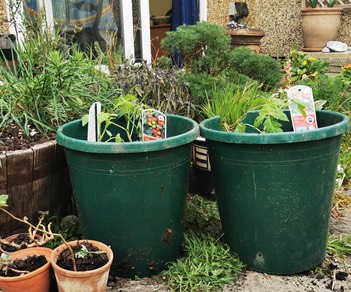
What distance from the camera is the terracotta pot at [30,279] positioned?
1.63 metres

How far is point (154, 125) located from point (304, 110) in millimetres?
764

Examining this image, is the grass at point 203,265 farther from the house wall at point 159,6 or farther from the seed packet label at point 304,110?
the house wall at point 159,6

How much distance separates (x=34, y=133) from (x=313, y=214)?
1528 millimetres

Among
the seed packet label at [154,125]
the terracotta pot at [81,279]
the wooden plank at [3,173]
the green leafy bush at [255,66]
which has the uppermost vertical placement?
the green leafy bush at [255,66]

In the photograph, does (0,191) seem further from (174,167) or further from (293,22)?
(293,22)

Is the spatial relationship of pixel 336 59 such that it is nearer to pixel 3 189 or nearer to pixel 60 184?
pixel 60 184

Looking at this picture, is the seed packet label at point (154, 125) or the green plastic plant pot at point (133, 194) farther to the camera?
the seed packet label at point (154, 125)

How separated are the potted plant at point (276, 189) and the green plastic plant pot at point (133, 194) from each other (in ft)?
0.69

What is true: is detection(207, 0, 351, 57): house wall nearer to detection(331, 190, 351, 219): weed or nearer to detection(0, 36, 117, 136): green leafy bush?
detection(331, 190, 351, 219): weed

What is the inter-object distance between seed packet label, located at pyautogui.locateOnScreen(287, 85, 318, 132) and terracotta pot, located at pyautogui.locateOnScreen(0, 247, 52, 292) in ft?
4.41

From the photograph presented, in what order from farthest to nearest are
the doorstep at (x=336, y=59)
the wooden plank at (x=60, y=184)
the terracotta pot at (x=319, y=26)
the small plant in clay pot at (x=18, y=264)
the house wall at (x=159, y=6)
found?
the house wall at (x=159, y=6) → the terracotta pot at (x=319, y=26) → the doorstep at (x=336, y=59) → the wooden plank at (x=60, y=184) → the small plant in clay pot at (x=18, y=264)

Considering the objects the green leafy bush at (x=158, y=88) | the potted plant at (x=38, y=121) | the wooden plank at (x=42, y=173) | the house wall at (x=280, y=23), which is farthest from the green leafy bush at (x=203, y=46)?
the house wall at (x=280, y=23)

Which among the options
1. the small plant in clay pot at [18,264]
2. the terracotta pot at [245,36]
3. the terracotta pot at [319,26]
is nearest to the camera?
the small plant in clay pot at [18,264]

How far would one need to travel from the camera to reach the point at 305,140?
5.88 feet
